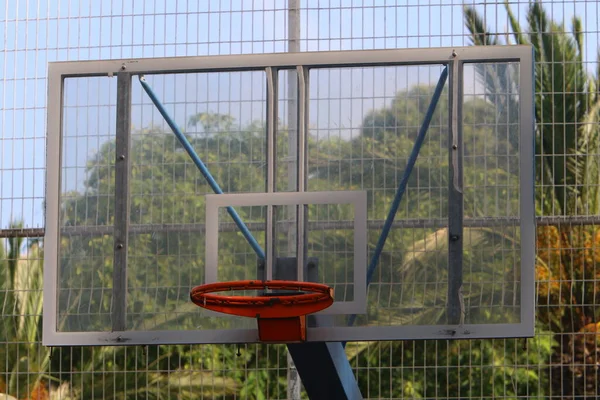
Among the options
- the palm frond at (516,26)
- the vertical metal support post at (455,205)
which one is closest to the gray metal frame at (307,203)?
the vertical metal support post at (455,205)

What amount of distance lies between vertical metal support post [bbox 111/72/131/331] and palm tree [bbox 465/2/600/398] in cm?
248

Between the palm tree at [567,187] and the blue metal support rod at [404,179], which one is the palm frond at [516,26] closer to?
the palm tree at [567,187]

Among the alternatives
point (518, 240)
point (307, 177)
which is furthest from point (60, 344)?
point (518, 240)

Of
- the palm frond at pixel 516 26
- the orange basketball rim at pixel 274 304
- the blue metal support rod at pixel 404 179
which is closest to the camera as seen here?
the orange basketball rim at pixel 274 304

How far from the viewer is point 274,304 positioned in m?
5.50

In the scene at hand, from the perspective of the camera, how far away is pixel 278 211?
19.1 feet

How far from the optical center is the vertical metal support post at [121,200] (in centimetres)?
592

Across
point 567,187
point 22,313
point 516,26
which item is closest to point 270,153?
point 22,313

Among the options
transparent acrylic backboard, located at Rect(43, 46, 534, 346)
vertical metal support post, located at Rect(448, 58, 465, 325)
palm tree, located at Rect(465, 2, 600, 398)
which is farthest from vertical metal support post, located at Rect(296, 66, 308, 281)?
palm tree, located at Rect(465, 2, 600, 398)

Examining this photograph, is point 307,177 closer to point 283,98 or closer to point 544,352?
point 283,98

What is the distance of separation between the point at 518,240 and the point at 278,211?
42.3 inches

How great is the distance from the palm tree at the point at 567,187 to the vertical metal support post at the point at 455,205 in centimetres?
168

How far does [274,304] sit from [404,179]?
85cm

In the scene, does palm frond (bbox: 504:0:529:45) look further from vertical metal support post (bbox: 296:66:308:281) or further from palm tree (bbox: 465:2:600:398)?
vertical metal support post (bbox: 296:66:308:281)
